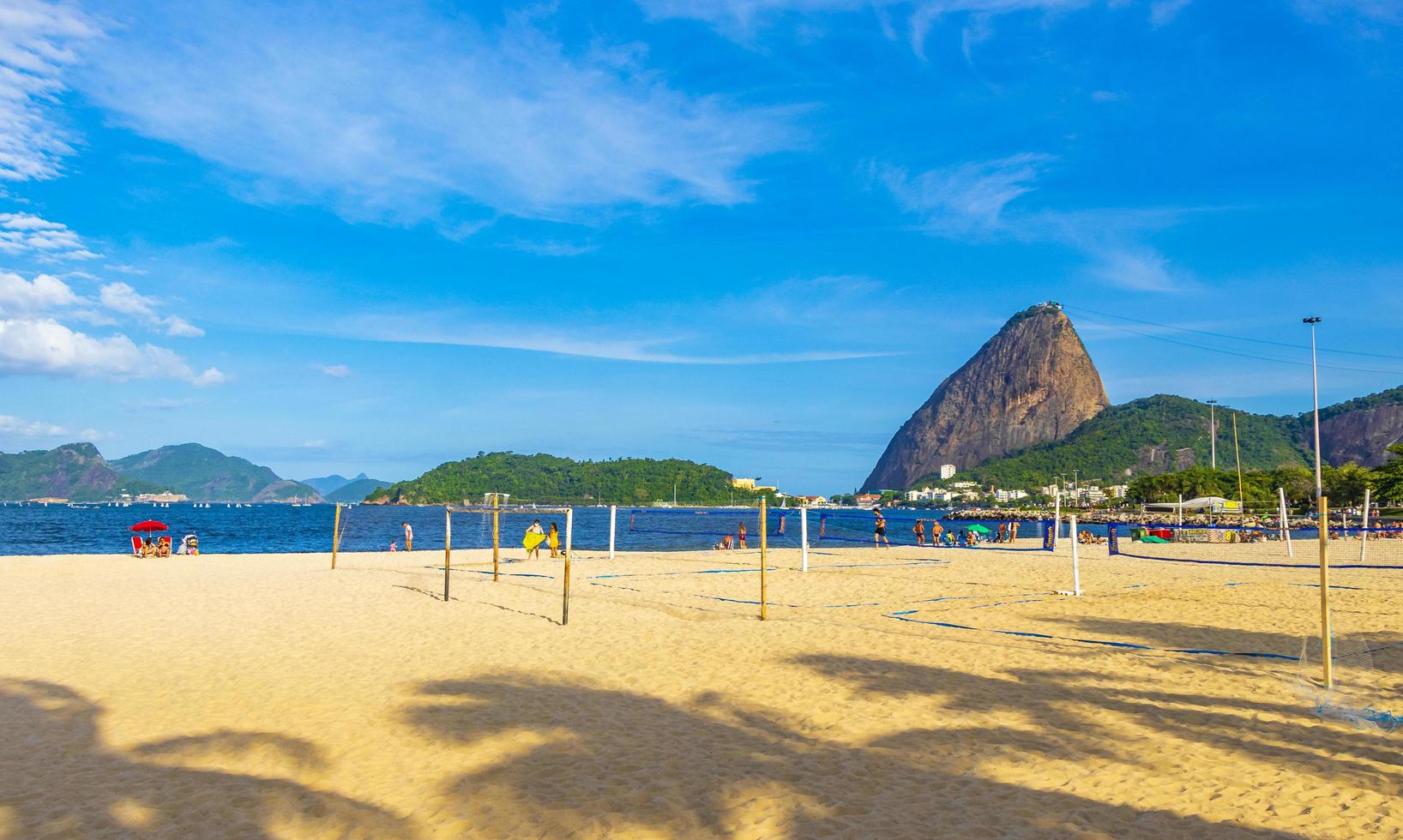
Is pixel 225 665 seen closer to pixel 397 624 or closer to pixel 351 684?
pixel 351 684

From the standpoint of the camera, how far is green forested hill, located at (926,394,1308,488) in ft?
520

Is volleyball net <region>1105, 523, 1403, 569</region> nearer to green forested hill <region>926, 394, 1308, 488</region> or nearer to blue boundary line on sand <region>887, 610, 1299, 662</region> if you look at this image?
blue boundary line on sand <region>887, 610, 1299, 662</region>

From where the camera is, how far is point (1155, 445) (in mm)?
164125

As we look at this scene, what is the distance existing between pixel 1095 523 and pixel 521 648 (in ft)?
310

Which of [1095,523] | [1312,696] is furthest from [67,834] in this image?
[1095,523]

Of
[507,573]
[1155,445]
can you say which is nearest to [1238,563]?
[507,573]

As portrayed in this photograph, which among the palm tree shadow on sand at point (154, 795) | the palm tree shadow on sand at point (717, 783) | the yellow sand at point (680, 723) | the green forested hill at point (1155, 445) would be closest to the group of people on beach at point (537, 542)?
the yellow sand at point (680, 723)

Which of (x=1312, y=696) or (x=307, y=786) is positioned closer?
(x=307, y=786)

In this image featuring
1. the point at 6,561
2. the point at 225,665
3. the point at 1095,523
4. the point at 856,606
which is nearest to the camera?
the point at 225,665

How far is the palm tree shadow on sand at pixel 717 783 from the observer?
490cm

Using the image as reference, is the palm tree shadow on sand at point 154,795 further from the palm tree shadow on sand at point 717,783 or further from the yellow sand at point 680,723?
the palm tree shadow on sand at point 717,783

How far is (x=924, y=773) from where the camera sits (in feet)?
19.0

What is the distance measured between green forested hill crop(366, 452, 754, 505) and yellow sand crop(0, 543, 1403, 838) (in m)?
132

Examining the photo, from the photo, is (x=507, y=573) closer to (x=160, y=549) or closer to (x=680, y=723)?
(x=160, y=549)
